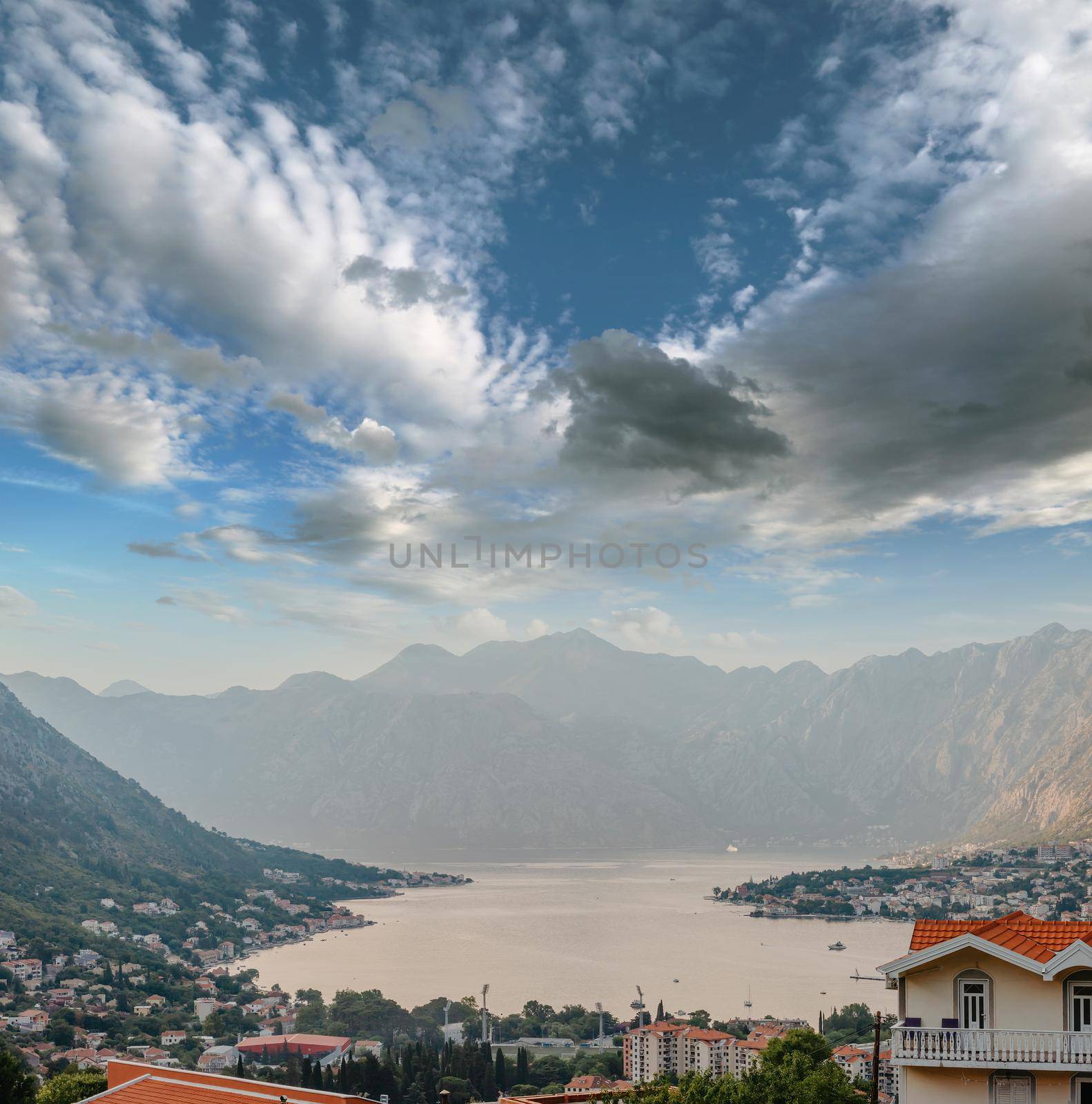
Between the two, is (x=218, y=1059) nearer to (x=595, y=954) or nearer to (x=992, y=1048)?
(x=595, y=954)

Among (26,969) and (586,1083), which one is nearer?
(586,1083)

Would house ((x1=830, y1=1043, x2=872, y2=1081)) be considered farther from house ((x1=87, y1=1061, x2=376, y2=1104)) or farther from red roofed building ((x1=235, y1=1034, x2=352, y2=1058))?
house ((x1=87, y1=1061, x2=376, y2=1104))

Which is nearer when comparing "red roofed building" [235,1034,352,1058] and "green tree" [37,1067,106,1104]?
"green tree" [37,1067,106,1104]

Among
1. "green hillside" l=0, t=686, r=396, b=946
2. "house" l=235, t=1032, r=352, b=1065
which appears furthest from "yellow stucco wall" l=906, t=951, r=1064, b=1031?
"green hillside" l=0, t=686, r=396, b=946

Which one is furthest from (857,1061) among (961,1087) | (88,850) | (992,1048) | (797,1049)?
(88,850)

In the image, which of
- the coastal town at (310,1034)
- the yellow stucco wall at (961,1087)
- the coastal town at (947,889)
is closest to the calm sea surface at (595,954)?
the coastal town at (947,889)

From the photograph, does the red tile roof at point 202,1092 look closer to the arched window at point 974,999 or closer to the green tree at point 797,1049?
the arched window at point 974,999
